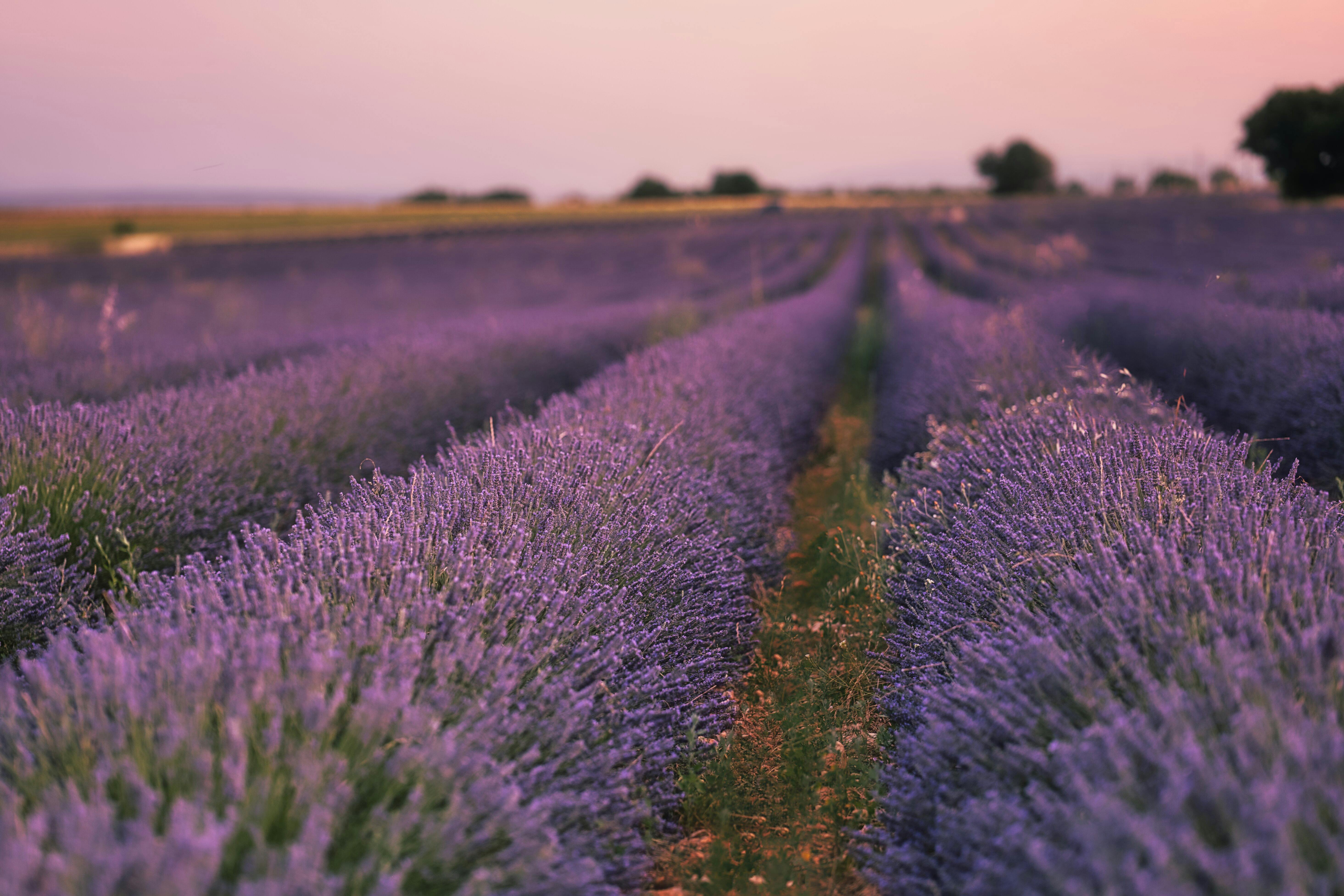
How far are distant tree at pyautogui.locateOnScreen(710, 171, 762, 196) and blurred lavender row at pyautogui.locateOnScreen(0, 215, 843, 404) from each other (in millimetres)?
38781

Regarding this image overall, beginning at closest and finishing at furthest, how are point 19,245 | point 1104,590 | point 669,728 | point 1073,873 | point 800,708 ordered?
point 1073,873 → point 1104,590 → point 669,728 → point 800,708 → point 19,245

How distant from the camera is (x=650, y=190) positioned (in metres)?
64.9

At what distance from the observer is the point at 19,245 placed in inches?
950

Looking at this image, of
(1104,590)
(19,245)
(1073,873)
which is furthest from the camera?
(19,245)

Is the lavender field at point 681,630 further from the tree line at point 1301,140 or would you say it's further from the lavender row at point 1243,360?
the tree line at point 1301,140

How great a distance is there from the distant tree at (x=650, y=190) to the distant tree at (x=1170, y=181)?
37.9 meters

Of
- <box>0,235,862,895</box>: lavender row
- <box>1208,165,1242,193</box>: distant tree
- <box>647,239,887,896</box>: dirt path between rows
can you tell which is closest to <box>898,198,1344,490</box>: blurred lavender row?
<box>647,239,887,896</box>: dirt path between rows

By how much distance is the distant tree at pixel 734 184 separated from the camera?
68312 millimetres

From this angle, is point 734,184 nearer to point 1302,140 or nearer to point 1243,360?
point 1302,140

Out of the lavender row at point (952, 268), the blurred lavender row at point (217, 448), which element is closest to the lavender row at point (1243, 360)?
the lavender row at point (952, 268)

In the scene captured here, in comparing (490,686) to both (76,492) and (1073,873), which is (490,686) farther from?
(76,492)

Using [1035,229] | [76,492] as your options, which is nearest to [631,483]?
[76,492]

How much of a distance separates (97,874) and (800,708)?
6.55 ft

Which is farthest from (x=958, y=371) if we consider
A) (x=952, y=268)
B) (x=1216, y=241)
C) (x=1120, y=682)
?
(x=1216, y=241)
